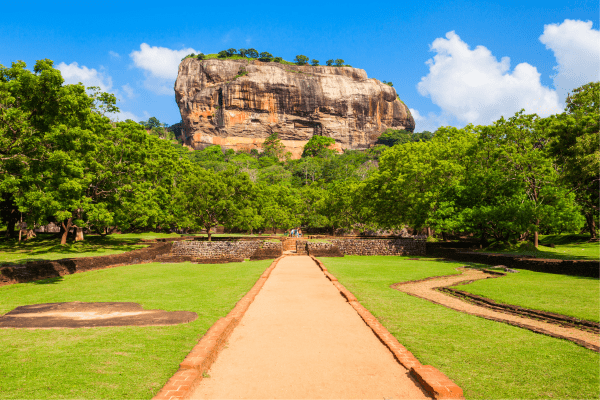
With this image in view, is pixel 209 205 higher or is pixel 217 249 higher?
pixel 209 205

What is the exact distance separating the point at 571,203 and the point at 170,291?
2370 cm

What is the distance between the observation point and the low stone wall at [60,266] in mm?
12016

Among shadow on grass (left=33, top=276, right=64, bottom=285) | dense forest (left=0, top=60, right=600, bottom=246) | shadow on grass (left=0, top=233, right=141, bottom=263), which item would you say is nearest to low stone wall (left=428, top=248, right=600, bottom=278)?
dense forest (left=0, top=60, right=600, bottom=246)

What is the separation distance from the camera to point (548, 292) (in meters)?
10.5

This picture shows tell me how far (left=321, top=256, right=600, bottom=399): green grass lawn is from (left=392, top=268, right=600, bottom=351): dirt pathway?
304mm

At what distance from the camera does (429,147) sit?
107 feet

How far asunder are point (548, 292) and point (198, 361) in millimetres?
11106

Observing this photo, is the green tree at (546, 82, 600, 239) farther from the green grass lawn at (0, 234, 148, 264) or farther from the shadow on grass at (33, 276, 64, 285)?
the green grass lawn at (0, 234, 148, 264)

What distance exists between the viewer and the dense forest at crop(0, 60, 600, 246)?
12844mm

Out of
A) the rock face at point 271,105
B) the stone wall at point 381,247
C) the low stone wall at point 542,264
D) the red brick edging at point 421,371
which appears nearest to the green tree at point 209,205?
the stone wall at point 381,247

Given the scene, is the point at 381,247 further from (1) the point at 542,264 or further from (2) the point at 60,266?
(2) the point at 60,266

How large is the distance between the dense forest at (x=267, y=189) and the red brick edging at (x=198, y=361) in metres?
10.1

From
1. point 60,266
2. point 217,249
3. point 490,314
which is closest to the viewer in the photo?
point 490,314

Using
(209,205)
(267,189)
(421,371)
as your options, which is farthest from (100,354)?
(267,189)
